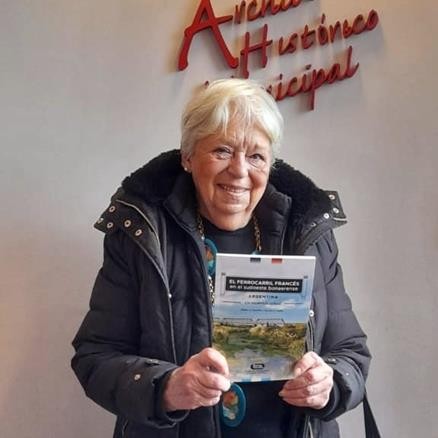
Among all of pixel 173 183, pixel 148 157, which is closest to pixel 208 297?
pixel 173 183

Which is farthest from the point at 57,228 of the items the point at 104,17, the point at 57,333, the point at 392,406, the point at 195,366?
the point at 392,406

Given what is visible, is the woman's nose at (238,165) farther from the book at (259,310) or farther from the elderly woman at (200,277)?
the book at (259,310)

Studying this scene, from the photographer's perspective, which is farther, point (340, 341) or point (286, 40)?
point (286, 40)

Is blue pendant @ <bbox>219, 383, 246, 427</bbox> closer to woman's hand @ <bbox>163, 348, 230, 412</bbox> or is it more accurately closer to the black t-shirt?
the black t-shirt

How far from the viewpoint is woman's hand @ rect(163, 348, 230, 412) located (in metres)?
1.02

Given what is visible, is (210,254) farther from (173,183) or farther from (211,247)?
(173,183)

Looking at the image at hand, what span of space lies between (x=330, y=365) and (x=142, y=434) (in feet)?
1.32

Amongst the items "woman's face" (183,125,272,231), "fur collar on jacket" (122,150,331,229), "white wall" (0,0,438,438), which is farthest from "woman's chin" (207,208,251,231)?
"white wall" (0,0,438,438)

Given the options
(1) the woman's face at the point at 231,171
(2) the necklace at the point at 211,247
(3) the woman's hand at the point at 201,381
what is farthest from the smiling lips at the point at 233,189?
(3) the woman's hand at the point at 201,381

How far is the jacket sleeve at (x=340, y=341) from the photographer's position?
47.6 inches

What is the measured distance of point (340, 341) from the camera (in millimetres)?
1325

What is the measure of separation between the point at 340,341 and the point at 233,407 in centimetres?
28

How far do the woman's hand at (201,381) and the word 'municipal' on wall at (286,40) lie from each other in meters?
0.85

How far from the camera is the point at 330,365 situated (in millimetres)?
1215
